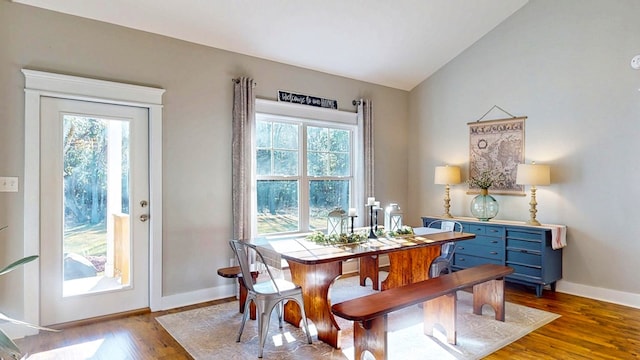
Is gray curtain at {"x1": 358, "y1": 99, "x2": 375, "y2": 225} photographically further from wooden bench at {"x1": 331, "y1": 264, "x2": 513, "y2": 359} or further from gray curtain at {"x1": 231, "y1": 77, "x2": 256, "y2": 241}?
wooden bench at {"x1": 331, "y1": 264, "x2": 513, "y2": 359}

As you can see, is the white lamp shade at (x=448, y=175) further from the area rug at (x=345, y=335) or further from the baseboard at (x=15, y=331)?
the baseboard at (x=15, y=331)

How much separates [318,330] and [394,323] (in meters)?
0.76

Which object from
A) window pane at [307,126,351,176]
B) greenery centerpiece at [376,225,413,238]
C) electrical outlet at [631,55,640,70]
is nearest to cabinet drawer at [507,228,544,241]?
greenery centerpiece at [376,225,413,238]

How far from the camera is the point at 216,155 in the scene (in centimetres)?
406

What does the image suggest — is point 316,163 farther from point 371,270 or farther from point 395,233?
point 395,233

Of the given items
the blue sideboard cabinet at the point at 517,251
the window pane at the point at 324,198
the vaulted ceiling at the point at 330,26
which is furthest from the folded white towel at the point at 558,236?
the vaulted ceiling at the point at 330,26

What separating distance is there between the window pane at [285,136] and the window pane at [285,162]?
0.07 m

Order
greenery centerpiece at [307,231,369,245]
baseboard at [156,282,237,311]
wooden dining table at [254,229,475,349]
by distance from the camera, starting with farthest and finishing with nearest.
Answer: baseboard at [156,282,237,311], greenery centerpiece at [307,231,369,245], wooden dining table at [254,229,475,349]

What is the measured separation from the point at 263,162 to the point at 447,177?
243 centimetres

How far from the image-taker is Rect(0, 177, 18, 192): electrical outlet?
3.01 meters

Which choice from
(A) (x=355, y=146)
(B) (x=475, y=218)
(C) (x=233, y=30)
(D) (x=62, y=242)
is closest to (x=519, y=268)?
(B) (x=475, y=218)

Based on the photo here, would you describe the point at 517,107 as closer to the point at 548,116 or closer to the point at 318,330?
the point at 548,116

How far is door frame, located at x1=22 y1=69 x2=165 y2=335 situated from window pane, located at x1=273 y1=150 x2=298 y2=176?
1.36 meters

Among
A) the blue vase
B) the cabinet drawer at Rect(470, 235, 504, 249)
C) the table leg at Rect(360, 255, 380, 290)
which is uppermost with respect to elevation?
the blue vase
